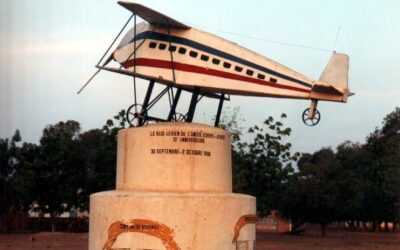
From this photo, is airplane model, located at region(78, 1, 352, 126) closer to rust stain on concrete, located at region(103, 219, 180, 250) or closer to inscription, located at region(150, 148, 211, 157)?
inscription, located at region(150, 148, 211, 157)

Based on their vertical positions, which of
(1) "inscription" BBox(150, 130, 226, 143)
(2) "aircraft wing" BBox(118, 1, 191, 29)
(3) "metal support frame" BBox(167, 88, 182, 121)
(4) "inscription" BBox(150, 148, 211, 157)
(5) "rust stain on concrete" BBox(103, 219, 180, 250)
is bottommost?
(5) "rust stain on concrete" BBox(103, 219, 180, 250)

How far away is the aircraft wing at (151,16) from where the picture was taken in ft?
48.8

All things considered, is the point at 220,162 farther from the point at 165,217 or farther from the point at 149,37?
the point at 149,37

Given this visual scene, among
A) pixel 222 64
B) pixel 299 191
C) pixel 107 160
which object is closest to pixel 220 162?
pixel 222 64

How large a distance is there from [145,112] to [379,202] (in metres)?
57.0

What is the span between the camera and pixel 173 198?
12203 mm

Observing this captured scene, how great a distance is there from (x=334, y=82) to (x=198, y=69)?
3166 millimetres

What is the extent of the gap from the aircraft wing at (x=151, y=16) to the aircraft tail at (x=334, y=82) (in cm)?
319

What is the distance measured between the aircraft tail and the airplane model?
22 mm

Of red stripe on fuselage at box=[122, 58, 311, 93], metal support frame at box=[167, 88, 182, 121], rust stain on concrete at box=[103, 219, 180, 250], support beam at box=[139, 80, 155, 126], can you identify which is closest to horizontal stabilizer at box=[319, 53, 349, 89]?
red stripe on fuselage at box=[122, 58, 311, 93]

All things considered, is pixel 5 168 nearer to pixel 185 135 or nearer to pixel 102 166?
pixel 102 166

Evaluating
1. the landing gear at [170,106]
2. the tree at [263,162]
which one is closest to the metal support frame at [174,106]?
the landing gear at [170,106]

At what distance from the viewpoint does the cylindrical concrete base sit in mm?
12164

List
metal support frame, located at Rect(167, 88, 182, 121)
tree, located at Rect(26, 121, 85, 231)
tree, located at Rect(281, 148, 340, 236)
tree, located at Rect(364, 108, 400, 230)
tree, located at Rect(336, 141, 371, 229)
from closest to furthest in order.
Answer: metal support frame, located at Rect(167, 88, 182, 121), tree, located at Rect(364, 108, 400, 230), tree, located at Rect(26, 121, 85, 231), tree, located at Rect(281, 148, 340, 236), tree, located at Rect(336, 141, 371, 229)
